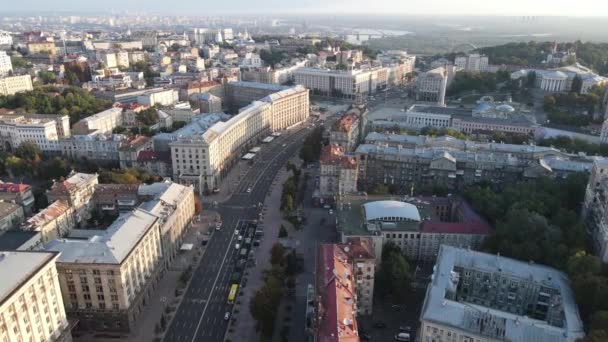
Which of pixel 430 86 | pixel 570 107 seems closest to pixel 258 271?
pixel 570 107

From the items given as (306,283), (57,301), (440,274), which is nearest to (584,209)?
(440,274)

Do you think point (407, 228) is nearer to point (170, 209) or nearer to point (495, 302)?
point (495, 302)

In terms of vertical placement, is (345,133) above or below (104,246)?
above

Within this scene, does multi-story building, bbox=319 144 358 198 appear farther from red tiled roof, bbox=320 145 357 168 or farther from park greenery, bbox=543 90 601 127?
park greenery, bbox=543 90 601 127

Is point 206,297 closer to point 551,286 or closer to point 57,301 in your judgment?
point 57,301

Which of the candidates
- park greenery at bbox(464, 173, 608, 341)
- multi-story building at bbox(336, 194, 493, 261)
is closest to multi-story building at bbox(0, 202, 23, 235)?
multi-story building at bbox(336, 194, 493, 261)

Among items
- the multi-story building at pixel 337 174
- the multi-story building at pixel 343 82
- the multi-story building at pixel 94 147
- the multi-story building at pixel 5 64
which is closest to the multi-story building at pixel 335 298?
the multi-story building at pixel 337 174
